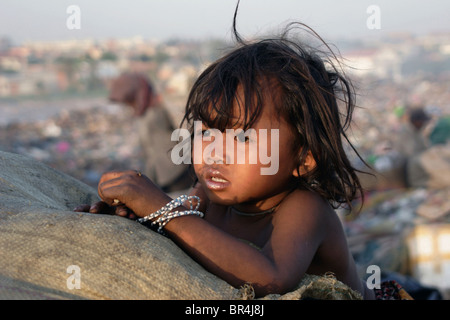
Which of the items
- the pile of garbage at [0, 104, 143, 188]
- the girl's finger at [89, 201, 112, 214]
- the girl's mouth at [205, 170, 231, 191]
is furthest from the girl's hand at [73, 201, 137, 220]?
the pile of garbage at [0, 104, 143, 188]

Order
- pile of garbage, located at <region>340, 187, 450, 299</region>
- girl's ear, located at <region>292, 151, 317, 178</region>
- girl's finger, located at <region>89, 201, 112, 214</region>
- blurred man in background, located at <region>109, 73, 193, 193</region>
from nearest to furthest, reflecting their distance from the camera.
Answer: girl's finger, located at <region>89, 201, 112, 214</region>, girl's ear, located at <region>292, 151, 317, 178</region>, pile of garbage, located at <region>340, 187, 450, 299</region>, blurred man in background, located at <region>109, 73, 193, 193</region>

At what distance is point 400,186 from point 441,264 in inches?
136

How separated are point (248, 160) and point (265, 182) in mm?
96

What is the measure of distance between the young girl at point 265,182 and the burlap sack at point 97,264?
2.3 inches

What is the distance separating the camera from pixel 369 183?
624 centimetres

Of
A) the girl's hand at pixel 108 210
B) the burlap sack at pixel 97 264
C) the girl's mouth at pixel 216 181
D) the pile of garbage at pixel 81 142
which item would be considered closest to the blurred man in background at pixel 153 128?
the pile of garbage at pixel 81 142

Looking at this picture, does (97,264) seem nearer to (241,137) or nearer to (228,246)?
(228,246)

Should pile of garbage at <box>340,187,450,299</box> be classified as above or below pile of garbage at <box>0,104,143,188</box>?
above

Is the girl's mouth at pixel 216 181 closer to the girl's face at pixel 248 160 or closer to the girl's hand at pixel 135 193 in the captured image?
the girl's face at pixel 248 160

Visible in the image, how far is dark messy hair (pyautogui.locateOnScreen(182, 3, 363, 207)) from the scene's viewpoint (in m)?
1.46

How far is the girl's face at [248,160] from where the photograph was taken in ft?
4.61

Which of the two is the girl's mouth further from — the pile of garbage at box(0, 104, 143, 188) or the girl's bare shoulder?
the pile of garbage at box(0, 104, 143, 188)
